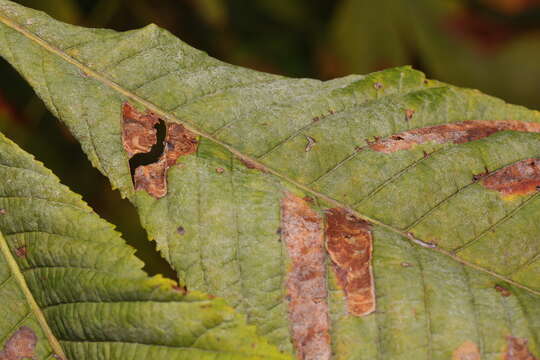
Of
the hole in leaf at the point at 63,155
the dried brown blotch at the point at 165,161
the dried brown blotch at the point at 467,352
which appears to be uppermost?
the hole in leaf at the point at 63,155

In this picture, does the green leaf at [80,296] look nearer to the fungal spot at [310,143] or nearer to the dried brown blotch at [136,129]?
the dried brown blotch at [136,129]

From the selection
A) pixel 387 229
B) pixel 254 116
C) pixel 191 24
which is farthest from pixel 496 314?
pixel 191 24

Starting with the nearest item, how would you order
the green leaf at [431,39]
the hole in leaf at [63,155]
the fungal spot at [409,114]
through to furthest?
the fungal spot at [409,114]
the hole in leaf at [63,155]
the green leaf at [431,39]

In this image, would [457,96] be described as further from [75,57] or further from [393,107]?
[75,57]

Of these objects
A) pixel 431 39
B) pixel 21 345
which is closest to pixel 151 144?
pixel 21 345

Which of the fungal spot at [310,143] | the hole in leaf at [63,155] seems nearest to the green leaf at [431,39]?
the hole in leaf at [63,155]

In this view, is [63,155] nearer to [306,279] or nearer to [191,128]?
[191,128]

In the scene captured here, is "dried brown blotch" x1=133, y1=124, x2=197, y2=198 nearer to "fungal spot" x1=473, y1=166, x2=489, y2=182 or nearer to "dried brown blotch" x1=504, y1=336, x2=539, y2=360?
"fungal spot" x1=473, y1=166, x2=489, y2=182
